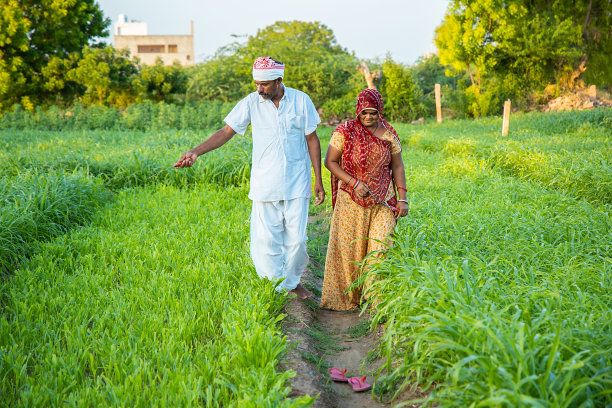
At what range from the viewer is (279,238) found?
4.49 meters

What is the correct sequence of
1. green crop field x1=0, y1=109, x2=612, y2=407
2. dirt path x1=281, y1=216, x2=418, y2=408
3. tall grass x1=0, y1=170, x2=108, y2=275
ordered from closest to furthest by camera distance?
green crop field x1=0, y1=109, x2=612, y2=407, dirt path x1=281, y1=216, x2=418, y2=408, tall grass x1=0, y1=170, x2=108, y2=275

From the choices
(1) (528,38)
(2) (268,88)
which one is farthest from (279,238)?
(1) (528,38)

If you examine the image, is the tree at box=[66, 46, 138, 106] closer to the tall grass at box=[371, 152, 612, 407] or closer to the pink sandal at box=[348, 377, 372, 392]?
the tall grass at box=[371, 152, 612, 407]

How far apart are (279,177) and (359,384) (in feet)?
5.70

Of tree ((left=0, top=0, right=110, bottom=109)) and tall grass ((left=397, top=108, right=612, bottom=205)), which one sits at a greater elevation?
tree ((left=0, top=0, right=110, bottom=109))

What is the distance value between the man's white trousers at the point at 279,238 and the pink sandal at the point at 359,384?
127cm

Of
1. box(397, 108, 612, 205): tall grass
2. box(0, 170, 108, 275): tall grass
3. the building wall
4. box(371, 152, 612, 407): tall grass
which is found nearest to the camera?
box(371, 152, 612, 407): tall grass

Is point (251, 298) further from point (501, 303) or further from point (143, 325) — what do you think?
point (501, 303)

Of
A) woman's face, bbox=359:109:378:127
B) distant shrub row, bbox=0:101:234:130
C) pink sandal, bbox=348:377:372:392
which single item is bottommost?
pink sandal, bbox=348:377:372:392

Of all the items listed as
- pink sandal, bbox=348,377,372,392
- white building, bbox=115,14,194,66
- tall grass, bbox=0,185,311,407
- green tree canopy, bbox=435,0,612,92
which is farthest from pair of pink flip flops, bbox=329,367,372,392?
white building, bbox=115,14,194,66

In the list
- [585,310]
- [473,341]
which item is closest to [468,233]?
[585,310]

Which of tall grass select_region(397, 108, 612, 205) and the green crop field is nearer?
the green crop field

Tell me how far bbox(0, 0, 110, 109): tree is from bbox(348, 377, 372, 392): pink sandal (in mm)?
23376

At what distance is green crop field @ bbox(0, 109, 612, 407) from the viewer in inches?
101
